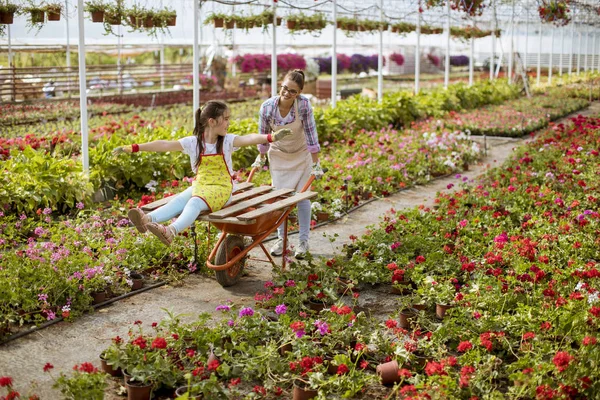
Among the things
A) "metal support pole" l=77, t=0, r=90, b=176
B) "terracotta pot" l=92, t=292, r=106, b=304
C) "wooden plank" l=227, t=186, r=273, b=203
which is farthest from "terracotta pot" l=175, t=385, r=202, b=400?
"metal support pole" l=77, t=0, r=90, b=176

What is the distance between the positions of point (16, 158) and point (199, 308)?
2.87 m

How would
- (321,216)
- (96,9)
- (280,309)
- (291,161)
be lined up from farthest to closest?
(96,9) < (321,216) < (291,161) < (280,309)

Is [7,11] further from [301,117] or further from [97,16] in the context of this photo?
[301,117]

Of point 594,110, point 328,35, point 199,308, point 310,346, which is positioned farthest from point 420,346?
point 328,35

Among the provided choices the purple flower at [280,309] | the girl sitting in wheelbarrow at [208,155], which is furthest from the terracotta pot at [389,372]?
the girl sitting in wheelbarrow at [208,155]

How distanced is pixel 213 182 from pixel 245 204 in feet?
0.76

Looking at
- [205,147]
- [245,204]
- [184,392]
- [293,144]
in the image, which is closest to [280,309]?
[184,392]

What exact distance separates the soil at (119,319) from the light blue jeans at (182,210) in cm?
47

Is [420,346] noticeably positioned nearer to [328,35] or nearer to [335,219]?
[335,219]

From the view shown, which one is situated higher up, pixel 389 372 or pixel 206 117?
pixel 206 117

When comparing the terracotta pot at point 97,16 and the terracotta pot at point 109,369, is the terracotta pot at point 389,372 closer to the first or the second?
the terracotta pot at point 109,369

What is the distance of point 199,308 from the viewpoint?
4273 mm

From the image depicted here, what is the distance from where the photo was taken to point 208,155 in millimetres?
4586

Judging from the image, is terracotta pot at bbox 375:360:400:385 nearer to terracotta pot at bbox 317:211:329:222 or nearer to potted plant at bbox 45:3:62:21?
terracotta pot at bbox 317:211:329:222
